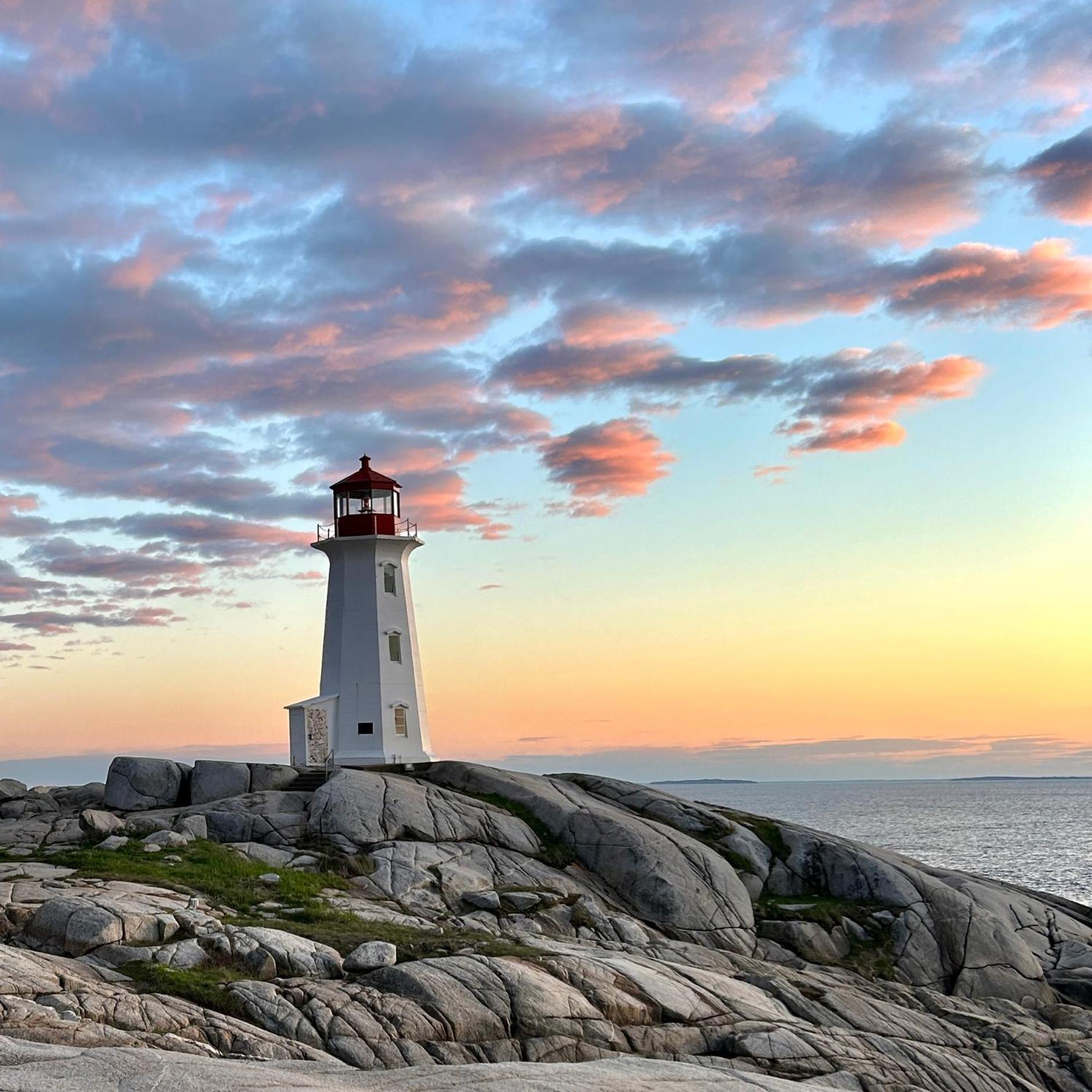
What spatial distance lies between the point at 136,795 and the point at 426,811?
9989 mm

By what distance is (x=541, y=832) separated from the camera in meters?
36.0

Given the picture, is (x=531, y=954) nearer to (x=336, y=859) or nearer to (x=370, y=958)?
(x=370, y=958)

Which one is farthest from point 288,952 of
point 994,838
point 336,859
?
point 994,838

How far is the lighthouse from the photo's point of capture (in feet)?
153

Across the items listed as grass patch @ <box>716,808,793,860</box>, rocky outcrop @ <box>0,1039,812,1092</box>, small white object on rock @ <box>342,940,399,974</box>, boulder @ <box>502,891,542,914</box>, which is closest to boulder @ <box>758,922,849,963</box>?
grass patch @ <box>716,808,793,860</box>

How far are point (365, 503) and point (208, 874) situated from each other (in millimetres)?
24089

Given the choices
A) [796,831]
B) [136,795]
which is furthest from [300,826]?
[796,831]

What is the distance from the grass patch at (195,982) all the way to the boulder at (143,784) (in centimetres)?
2058

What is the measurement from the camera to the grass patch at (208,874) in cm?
2539

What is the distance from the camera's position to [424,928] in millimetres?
24172

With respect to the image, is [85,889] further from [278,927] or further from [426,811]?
[426,811]

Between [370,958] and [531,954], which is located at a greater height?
[370,958]

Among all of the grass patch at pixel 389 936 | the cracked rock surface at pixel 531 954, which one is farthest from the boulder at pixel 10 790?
the grass patch at pixel 389 936

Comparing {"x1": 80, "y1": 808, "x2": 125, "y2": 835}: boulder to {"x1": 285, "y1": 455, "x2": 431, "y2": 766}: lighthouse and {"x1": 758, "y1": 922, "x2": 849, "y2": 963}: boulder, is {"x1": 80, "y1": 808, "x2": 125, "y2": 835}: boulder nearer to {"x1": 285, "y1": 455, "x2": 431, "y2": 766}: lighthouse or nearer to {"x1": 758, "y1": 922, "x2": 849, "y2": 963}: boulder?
{"x1": 285, "y1": 455, "x2": 431, "y2": 766}: lighthouse
